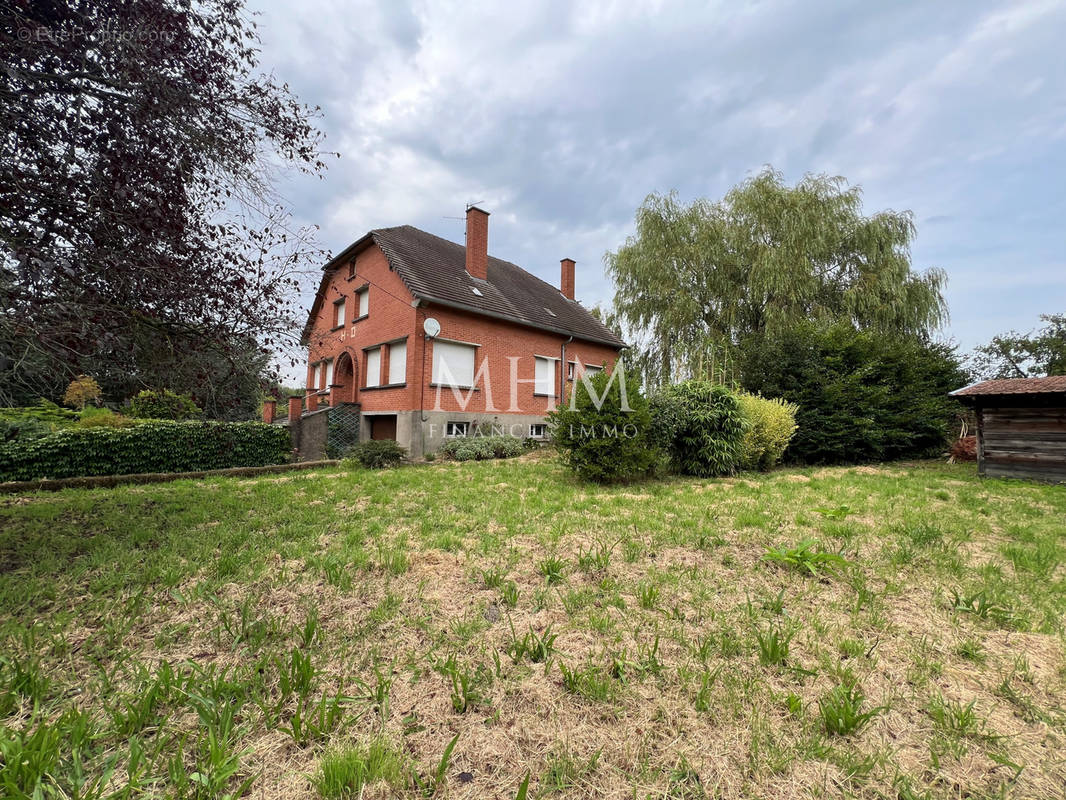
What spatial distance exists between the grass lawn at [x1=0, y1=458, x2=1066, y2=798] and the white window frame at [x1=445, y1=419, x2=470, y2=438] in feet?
24.2

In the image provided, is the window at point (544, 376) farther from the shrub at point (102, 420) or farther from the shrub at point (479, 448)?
the shrub at point (102, 420)

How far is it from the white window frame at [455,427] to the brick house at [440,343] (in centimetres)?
4

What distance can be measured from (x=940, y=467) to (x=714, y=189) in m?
11.4

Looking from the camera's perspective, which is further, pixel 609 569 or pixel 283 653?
pixel 609 569

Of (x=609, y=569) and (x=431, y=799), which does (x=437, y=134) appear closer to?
(x=609, y=569)

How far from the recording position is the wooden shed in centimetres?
833

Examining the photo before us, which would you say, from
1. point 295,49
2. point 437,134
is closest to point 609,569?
point 295,49

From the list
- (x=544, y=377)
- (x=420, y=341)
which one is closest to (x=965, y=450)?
(x=544, y=377)

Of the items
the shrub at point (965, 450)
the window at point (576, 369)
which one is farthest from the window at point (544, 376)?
the shrub at point (965, 450)

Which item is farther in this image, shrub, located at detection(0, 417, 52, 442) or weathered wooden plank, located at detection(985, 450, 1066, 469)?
weathered wooden plank, located at detection(985, 450, 1066, 469)

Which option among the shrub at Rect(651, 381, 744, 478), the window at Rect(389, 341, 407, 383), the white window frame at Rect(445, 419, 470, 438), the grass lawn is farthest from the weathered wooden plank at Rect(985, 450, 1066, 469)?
the window at Rect(389, 341, 407, 383)

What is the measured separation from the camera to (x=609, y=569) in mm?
3250

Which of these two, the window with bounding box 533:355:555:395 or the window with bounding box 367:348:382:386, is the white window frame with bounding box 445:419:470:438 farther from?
the window with bounding box 533:355:555:395

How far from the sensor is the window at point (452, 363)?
38.2 feet
